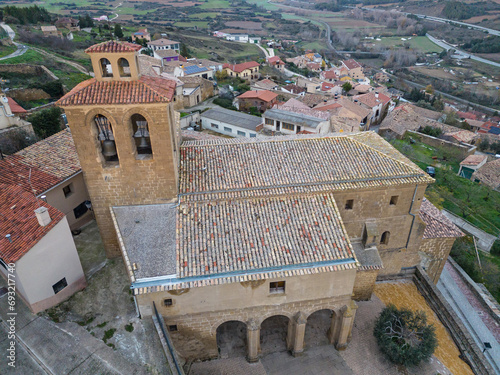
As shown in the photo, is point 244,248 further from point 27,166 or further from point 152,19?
point 152,19

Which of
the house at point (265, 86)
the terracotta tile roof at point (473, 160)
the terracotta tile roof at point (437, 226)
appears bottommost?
the terracotta tile roof at point (473, 160)

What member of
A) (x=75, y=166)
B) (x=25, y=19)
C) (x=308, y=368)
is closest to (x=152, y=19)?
(x=25, y=19)

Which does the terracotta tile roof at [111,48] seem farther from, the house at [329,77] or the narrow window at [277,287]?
the house at [329,77]

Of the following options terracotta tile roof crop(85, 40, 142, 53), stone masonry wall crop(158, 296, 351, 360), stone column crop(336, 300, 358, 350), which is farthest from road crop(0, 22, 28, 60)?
stone column crop(336, 300, 358, 350)

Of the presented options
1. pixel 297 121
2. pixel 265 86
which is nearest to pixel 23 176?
pixel 297 121

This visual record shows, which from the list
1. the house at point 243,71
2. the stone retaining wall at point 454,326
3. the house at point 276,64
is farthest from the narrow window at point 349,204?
the house at point 276,64
